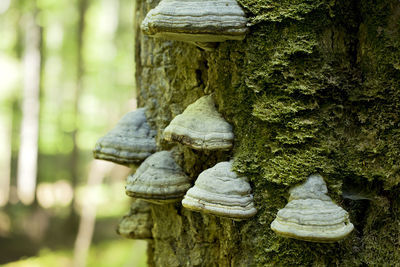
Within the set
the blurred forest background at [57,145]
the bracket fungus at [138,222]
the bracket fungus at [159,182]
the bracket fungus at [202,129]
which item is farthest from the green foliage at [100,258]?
the bracket fungus at [202,129]

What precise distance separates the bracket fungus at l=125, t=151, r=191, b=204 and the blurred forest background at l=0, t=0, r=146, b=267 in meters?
10.0

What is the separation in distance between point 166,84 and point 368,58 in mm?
1473

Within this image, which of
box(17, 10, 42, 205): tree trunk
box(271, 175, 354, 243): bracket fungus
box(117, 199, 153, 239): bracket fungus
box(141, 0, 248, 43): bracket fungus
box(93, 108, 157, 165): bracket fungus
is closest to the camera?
box(271, 175, 354, 243): bracket fungus

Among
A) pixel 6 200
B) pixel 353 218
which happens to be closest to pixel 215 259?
pixel 353 218

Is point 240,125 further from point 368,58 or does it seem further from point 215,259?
point 215,259

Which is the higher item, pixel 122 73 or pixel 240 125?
pixel 240 125

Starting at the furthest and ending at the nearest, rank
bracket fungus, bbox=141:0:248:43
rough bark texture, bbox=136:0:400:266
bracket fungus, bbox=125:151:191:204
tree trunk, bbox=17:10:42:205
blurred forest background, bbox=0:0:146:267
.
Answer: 1. tree trunk, bbox=17:10:42:205
2. blurred forest background, bbox=0:0:146:267
3. bracket fungus, bbox=125:151:191:204
4. rough bark texture, bbox=136:0:400:266
5. bracket fungus, bbox=141:0:248:43

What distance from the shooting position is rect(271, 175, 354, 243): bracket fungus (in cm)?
176

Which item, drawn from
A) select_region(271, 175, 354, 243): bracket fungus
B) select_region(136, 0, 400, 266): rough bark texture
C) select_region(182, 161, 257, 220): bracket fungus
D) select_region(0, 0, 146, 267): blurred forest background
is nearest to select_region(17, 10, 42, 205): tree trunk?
select_region(0, 0, 146, 267): blurred forest background

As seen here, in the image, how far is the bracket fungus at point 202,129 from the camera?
7.27 ft

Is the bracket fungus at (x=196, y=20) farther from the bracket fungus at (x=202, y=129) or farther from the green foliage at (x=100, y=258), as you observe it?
the green foliage at (x=100, y=258)

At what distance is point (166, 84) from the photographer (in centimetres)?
292

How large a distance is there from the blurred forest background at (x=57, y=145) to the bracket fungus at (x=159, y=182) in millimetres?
10014

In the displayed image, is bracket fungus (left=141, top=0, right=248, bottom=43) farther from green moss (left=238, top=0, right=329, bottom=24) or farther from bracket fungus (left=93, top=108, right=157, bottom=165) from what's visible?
bracket fungus (left=93, top=108, right=157, bottom=165)
